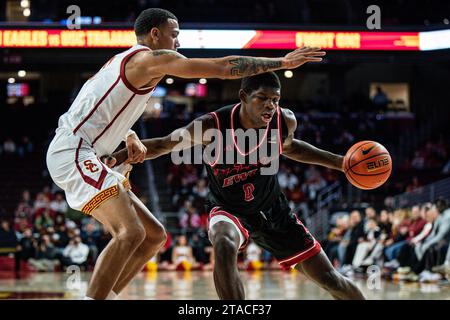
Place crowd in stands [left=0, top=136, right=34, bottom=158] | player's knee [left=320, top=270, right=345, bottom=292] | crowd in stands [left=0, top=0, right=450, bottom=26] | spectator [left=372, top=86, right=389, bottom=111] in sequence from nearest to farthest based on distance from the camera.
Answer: player's knee [left=320, top=270, right=345, bottom=292], crowd in stands [left=0, top=136, right=34, bottom=158], spectator [left=372, top=86, right=389, bottom=111], crowd in stands [left=0, top=0, right=450, bottom=26]

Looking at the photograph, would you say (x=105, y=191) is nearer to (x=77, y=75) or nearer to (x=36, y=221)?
(x=36, y=221)

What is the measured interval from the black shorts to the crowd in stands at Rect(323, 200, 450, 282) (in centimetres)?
654

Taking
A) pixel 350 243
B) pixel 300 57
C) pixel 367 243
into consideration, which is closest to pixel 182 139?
pixel 300 57

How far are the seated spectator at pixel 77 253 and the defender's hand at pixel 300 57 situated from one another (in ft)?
37.0

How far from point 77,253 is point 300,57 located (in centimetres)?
1157

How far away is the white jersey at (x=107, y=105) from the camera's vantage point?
504 centimetres

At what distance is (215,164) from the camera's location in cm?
574

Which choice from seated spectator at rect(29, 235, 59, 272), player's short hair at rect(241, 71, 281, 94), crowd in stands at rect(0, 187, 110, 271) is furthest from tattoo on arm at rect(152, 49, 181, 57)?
seated spectator at rect(29, 235, 59, 272)

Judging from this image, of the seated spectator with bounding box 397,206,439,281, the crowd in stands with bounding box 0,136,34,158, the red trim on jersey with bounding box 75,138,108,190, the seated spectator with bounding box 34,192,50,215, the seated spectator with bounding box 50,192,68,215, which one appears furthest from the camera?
the crowd in stands with bounding box 0,136,34,158

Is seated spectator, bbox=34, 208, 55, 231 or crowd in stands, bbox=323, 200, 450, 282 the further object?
seated spectator, bbox=34, 208, 55, 231

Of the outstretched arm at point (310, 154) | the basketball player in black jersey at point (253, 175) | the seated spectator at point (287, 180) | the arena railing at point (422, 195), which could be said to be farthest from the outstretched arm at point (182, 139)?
the seated spectator at point (287, 180)

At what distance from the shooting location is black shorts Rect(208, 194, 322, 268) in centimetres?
558

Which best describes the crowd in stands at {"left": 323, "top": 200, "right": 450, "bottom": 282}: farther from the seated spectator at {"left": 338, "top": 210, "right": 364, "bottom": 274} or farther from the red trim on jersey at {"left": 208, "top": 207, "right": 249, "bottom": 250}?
the red trim on jersey at {"left": 208, "top": 207, "right": 249, "bottom": 250}
